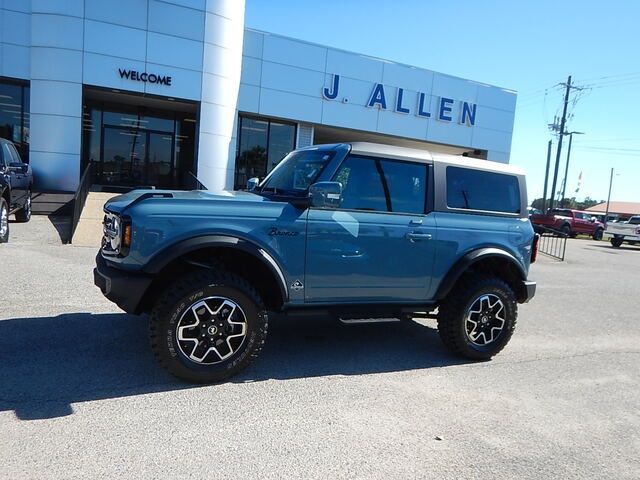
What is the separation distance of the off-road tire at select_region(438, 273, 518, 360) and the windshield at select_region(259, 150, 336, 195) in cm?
194

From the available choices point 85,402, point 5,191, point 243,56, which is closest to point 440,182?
point 85,402

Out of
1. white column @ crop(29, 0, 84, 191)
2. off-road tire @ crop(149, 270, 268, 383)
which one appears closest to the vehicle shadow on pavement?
off-road tire @ crop(149, 270, 268, 383)

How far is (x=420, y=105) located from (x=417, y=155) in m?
19.5

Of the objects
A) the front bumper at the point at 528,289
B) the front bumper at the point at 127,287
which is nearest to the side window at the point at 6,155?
the front bumper at the point at 127,287

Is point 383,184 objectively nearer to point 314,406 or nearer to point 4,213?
point 314,406

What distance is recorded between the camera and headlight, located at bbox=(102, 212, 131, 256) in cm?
389

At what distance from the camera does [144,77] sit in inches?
674

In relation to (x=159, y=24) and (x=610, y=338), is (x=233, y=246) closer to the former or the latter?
(x=610, y=338)

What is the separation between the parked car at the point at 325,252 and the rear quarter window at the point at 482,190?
13 mm

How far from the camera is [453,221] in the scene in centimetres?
507

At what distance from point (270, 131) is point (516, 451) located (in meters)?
19.5

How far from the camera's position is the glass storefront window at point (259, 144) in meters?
21.0

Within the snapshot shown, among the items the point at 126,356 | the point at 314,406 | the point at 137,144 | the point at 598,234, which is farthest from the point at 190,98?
the point at 598,234

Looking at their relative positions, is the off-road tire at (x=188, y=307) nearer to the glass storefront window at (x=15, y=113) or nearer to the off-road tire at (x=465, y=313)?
the off-road tire at (x=465, y=313)
